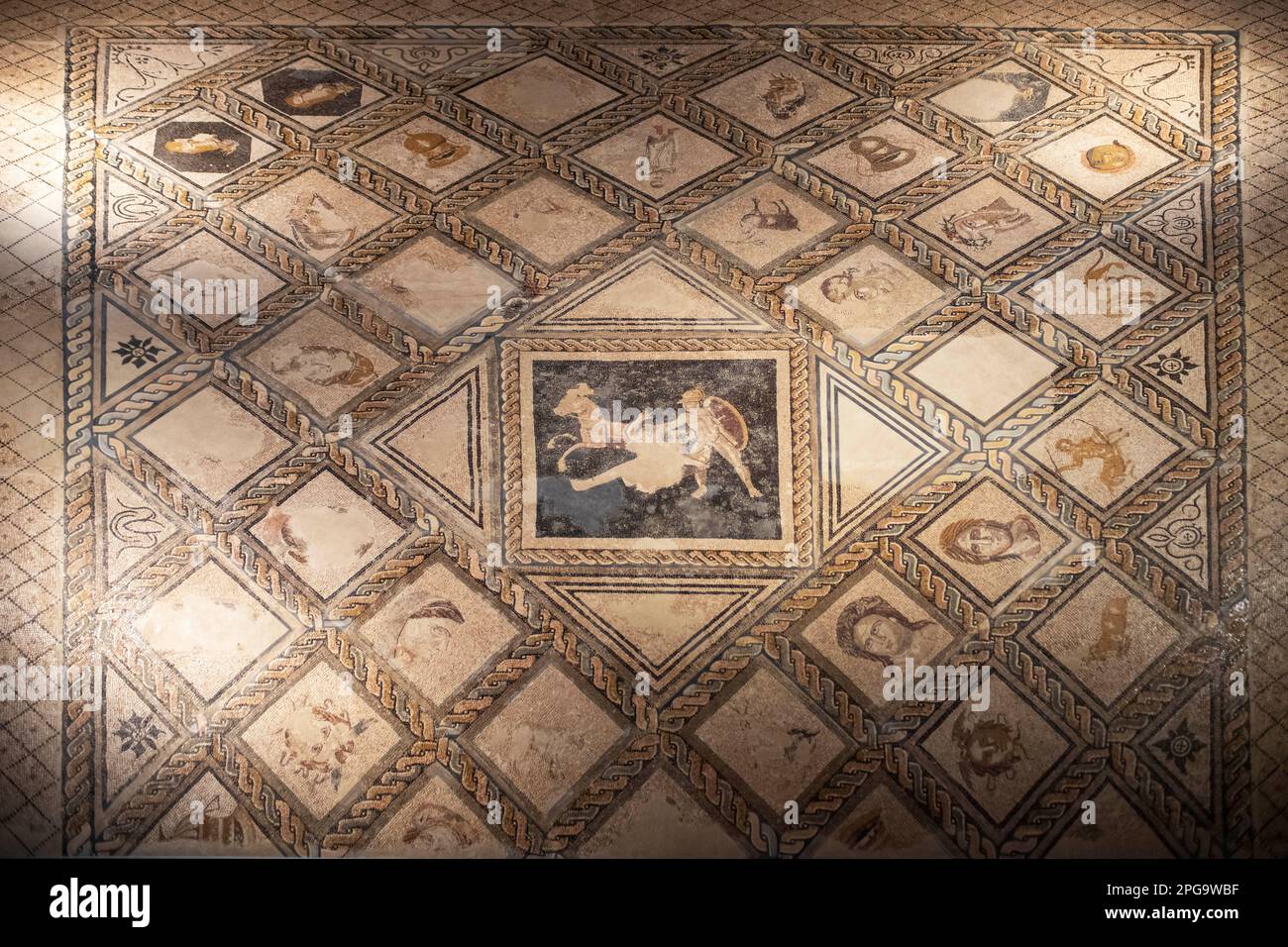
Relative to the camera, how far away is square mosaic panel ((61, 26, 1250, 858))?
13.1 feet

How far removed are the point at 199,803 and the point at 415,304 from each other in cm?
168

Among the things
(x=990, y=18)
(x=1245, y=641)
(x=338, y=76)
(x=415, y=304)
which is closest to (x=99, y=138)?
(x=338, y=76)

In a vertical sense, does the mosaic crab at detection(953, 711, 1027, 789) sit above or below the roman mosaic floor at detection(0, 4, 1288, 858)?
below

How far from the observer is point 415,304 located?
4488mm

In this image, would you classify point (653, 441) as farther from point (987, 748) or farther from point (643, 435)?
point (987, 748)

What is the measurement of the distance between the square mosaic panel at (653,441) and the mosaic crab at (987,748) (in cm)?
1

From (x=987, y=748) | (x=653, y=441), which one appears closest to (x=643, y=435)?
(x=653, y=441)

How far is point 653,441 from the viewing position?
429 centimetres

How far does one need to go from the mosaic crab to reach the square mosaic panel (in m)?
0.01

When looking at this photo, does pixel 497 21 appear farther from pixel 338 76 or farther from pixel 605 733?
pixel 605 733

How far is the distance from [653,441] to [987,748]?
135 cm

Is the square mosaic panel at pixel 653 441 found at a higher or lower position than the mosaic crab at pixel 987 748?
higher

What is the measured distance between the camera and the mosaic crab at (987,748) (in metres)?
3.98

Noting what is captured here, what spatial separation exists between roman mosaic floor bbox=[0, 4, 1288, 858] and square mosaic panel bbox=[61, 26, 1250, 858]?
0.05 feet
